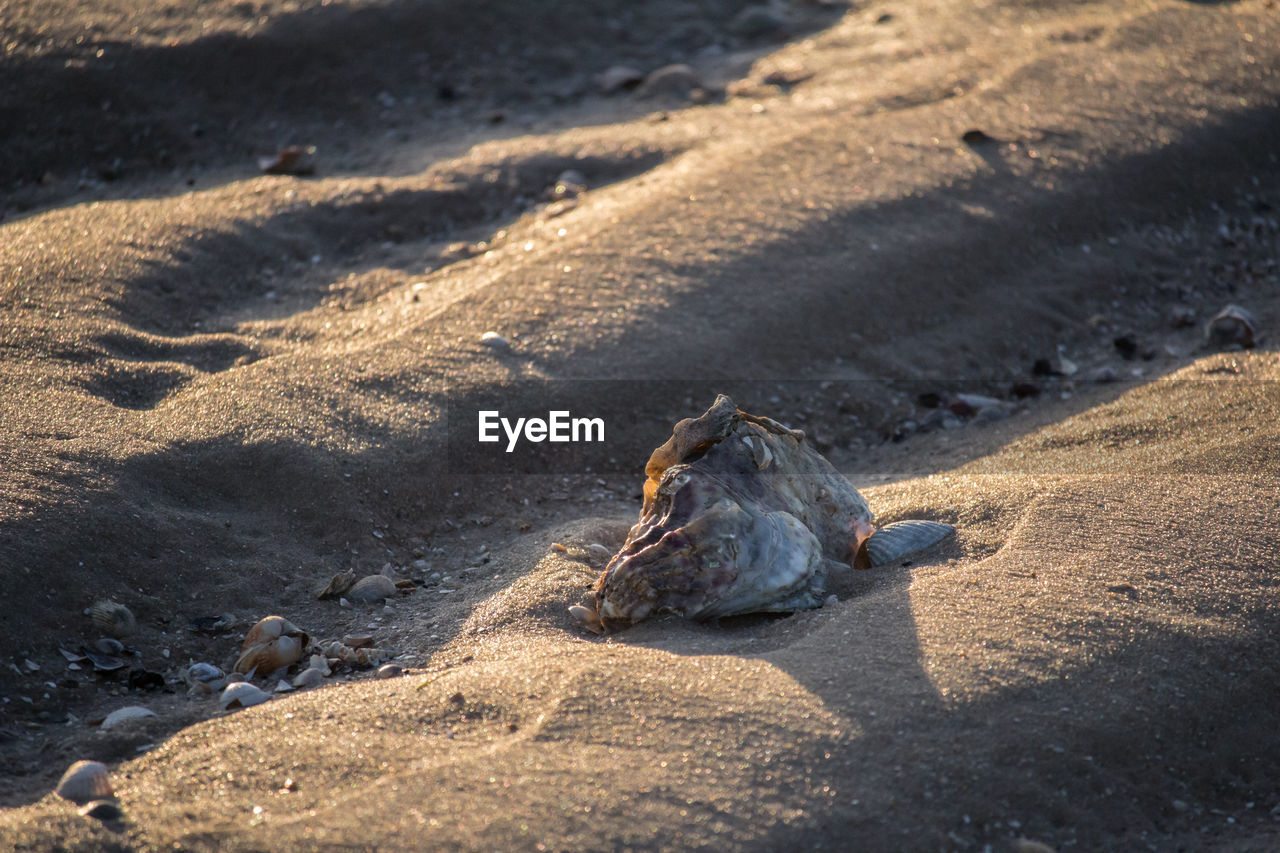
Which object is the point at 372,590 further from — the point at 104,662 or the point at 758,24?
the point at 758,24

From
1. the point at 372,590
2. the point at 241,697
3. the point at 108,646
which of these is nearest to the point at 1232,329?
the point at 372,590

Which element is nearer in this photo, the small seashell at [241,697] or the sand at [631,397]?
the sand at [631,397]

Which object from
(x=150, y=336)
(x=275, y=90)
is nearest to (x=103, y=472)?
(x=150, y=336)

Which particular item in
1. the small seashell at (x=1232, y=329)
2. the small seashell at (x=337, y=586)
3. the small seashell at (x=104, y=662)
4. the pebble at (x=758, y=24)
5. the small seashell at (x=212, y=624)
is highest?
the pebble at (x=758, y=24)

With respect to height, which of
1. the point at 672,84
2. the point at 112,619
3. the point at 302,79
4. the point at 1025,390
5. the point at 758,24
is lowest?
the point at 1025,390

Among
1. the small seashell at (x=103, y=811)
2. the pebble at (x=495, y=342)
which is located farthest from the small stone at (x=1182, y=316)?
the small seashell at (x=103, y=811)

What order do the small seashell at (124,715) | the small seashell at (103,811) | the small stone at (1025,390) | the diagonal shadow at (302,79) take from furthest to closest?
the diagonal shadow at (302,79)
the small stone at (1025,390)
the small seashell at (124,715)
the small seashell at (103,811)

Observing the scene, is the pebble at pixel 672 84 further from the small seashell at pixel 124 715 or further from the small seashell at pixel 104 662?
the small seashell at pixel 124 715
